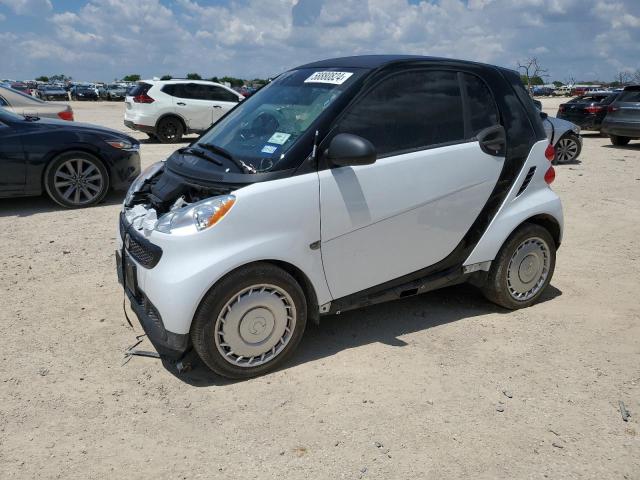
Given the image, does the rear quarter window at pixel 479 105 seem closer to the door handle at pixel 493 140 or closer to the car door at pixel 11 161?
the door handle at pixel 493 140

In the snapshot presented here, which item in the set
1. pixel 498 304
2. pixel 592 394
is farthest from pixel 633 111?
pixel 592 394

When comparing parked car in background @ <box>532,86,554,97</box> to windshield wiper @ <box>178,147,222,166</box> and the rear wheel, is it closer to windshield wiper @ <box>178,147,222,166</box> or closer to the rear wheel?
the rear wheel

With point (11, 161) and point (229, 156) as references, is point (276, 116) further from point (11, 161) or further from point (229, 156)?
point (11, 161)

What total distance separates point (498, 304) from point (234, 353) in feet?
7.20

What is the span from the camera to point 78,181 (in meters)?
7.38

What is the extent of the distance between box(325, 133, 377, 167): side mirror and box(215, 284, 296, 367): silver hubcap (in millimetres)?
837

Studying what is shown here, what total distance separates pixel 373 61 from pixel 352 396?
217 cm

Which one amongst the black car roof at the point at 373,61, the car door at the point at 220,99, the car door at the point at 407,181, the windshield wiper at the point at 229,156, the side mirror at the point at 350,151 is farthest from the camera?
the car door at the point at 220,99

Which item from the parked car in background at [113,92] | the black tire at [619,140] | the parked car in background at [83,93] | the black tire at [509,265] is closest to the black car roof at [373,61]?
the black tire at [509,265]

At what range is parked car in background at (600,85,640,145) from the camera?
48.3ft

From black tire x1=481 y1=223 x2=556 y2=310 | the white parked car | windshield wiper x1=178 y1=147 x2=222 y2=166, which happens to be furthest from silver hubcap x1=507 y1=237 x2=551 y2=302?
the white parked car

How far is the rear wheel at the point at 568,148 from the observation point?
12.0 m

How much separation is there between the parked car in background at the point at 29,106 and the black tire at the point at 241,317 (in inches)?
357

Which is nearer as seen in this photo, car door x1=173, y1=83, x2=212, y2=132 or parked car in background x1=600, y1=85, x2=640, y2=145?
parked car in background x1=600, y1=85, x2=640, y2=145
